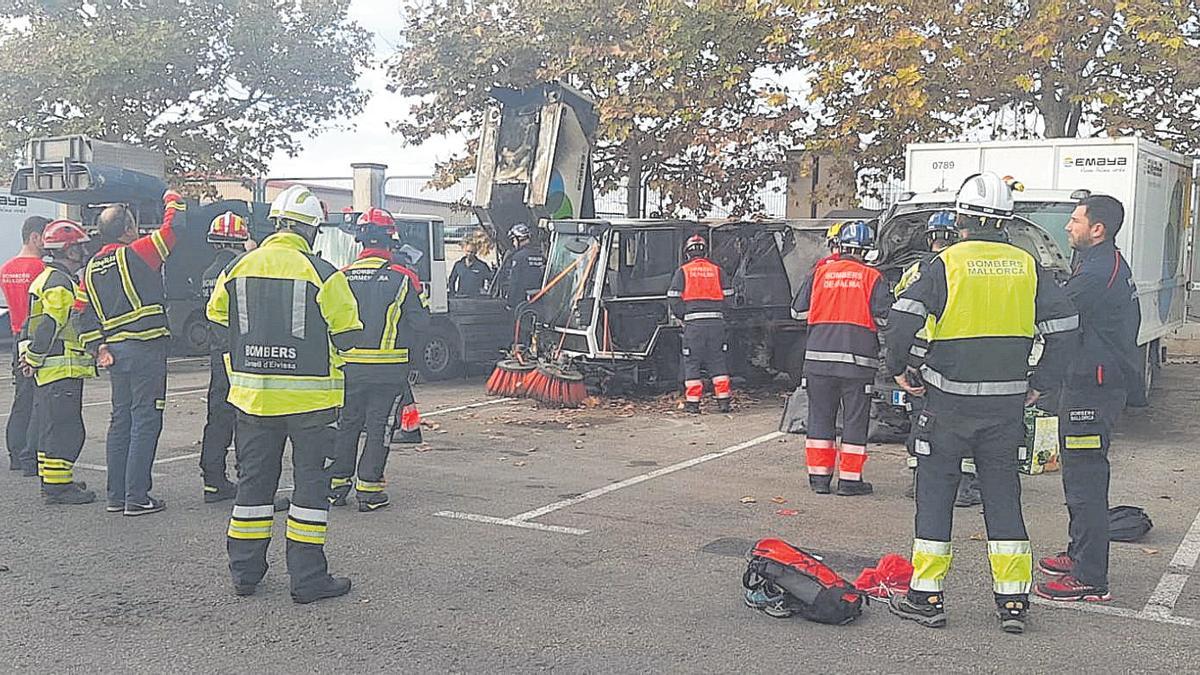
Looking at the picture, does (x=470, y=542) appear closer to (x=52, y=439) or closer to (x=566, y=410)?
(x=52, y=439)

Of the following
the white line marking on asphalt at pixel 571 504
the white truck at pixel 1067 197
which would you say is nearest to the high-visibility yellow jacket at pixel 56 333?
the white line marking on asphalt at pixel 571 504

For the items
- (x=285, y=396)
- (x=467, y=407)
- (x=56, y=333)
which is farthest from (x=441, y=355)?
(x=285, y=396)

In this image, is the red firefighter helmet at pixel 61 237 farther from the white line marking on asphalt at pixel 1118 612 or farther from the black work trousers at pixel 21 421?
the white line marking on asphalt at pixel 1118 612

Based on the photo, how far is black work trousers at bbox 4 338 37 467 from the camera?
8.74 meters

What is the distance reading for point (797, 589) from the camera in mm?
5445

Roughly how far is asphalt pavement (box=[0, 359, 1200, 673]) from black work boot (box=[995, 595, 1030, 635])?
1.6 inches

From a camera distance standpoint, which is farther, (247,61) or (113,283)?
(247,61)

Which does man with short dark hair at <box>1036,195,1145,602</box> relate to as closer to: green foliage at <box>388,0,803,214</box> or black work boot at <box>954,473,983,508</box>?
black work boot at <box>954,473,983,508</box>

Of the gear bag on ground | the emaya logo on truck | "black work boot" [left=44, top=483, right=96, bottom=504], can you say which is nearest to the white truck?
the emaya logo on truck

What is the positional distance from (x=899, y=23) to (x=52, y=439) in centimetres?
1197

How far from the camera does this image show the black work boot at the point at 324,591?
571 cm

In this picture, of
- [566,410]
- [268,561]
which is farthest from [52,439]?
[566,410]

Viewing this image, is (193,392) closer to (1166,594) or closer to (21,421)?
(21,421)

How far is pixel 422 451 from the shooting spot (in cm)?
999
